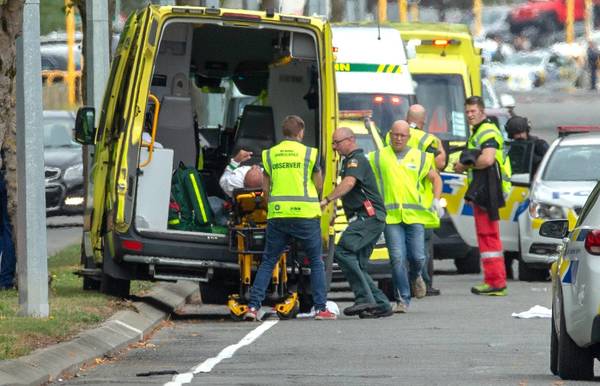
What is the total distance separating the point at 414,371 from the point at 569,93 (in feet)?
153

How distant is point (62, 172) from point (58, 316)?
16965mm

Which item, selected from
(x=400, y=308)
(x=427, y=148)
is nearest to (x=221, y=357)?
(x=400, y=308)

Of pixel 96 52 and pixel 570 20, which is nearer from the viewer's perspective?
Result: pixel 96 52

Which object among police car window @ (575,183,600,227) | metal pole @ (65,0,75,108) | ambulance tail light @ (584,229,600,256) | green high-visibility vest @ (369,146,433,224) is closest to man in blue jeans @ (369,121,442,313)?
green high-visibility vest @ (369,146,433,224)

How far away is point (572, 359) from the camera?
11523 millimetres

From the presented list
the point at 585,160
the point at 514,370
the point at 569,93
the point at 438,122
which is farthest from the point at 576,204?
the point at 569,93

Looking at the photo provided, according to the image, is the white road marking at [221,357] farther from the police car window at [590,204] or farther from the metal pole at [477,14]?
the metal pole at [477,14]

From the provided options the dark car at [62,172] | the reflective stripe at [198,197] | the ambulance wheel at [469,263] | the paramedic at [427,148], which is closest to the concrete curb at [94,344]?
the reflective stripe at [198,197]

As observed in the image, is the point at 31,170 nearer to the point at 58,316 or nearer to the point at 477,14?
the point at 58,316

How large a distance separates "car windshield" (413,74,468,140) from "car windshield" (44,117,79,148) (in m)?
7.79

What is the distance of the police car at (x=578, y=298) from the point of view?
1109 centimetres

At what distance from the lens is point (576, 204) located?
20.7 meters

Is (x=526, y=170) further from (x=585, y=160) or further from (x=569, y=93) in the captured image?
(x=569, y=93)

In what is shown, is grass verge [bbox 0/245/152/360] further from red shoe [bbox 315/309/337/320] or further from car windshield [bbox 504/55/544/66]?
car windshield [bbox 504/55/544/66]
